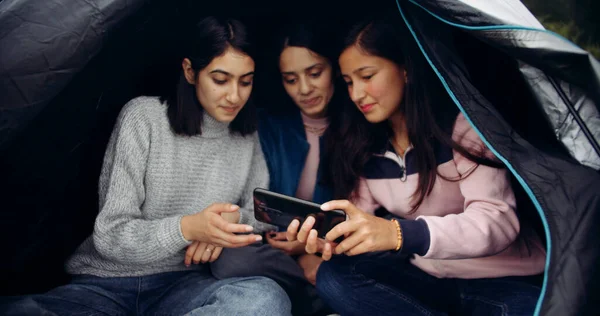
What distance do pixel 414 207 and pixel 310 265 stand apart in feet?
1.36

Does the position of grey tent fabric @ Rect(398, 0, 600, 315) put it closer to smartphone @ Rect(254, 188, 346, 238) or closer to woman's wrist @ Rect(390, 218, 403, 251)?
woman's wrist @ Rect(390, 218, 403, 251)

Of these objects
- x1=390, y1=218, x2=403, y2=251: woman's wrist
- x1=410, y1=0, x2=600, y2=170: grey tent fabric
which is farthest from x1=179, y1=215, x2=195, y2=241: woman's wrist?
x1=410, y1=0, x2=600, y2=170: grey tent fabric

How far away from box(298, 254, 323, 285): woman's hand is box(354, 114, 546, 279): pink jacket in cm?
24

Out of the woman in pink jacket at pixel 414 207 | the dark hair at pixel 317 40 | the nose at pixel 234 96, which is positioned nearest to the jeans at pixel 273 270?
the woman in pink jacket at pixel 414 207

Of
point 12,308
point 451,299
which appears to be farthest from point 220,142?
point 451,299

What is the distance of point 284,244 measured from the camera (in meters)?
1.69

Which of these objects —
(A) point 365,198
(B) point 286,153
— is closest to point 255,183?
(B) point 286,153

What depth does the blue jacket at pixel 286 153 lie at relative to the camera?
5.82 ft

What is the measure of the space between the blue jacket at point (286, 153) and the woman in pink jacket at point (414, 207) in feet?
0.46

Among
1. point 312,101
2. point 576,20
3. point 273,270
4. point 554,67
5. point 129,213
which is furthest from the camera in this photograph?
point 576,20

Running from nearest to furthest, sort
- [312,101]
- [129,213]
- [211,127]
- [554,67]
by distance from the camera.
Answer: [554,67]
[129,213]
[211,127]
[312,101]

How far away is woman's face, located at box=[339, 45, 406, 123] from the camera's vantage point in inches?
59.2

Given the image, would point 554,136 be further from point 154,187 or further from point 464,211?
point 154,187

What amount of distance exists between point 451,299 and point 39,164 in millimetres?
1212
